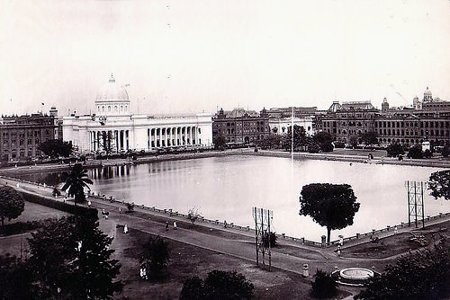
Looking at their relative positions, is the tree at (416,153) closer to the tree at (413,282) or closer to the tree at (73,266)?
the tree at (413,282)

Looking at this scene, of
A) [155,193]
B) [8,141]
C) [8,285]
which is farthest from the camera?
[8,141]

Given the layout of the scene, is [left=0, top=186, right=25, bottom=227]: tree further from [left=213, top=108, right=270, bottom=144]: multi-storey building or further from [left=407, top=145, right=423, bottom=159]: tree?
[left=213, top=108, right=270, bottom=144]: multi-storey building

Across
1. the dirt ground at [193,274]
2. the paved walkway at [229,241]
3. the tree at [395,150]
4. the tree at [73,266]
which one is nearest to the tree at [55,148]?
the paved walkway at [229,241]

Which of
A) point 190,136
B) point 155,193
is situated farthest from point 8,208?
point 190,136

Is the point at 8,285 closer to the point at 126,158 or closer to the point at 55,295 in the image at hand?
the point at 55,295

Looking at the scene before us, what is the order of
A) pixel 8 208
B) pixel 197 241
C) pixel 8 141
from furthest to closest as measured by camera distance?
pixel 8 141 → pixel 8 208 → pixel 197 241

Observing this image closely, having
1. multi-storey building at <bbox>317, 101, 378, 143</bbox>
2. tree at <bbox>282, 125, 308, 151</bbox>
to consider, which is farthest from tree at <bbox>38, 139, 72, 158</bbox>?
multi-storey building at <bbox>317, 101, 378, 143</bbox>

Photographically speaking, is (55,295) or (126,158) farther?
(126,158)
